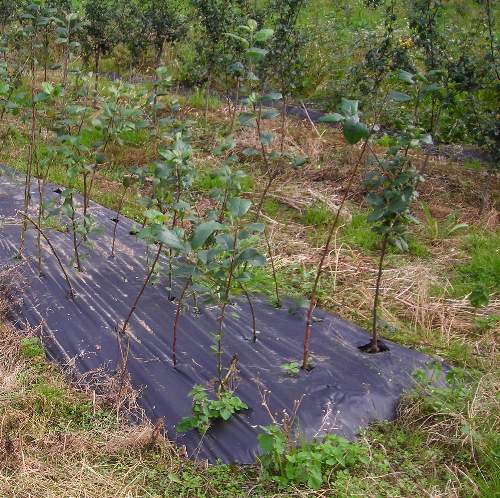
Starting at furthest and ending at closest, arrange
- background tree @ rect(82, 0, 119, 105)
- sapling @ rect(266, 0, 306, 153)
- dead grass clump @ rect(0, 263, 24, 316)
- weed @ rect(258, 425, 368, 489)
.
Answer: background tree @ rect(82, 0, 119, 105) < sapling @ rect(266, 0, 306, 153) < dead grass clump @ rect(0, 263, 24, 316) < weed @ rect(258, 425, 368, 489)

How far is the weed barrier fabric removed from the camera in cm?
259

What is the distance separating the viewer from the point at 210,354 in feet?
9.78

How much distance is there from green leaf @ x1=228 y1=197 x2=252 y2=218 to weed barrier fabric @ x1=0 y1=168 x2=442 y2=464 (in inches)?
32.5

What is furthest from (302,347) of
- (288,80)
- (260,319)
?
(288,80)

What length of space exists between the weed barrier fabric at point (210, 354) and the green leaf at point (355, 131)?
1.08 m

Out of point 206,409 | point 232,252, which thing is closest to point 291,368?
point 206,409

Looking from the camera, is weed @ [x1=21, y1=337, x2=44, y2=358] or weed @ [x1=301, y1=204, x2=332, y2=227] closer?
weed @ [x1=21, y1=337, x2=44, y2=358]

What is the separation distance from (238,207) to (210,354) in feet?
3.05

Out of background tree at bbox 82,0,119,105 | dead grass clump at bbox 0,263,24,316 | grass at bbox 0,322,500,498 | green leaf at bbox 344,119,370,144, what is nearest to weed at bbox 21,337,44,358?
grass at bbox 0,322,500,498

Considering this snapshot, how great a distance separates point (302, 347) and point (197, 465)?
0.91 m

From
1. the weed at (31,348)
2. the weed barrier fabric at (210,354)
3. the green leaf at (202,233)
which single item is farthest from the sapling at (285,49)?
the green leaf at (202,233)

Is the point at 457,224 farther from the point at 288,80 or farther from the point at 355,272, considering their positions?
the point at 288,80

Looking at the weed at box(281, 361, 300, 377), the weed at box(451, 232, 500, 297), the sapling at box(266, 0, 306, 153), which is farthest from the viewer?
the sapling at box(266, 0, 306, 153)

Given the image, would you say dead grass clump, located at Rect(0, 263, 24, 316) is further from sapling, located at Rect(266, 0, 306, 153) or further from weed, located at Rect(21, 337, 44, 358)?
sapling, located at Rect(266, 0, 306, 153)
